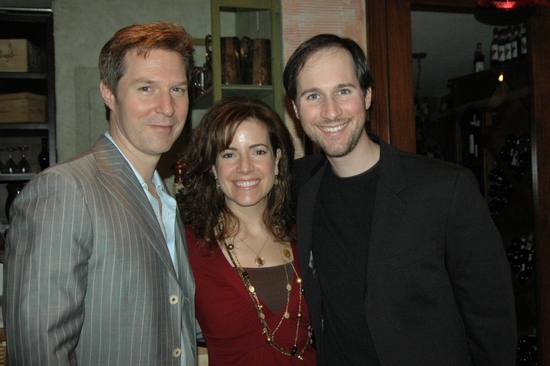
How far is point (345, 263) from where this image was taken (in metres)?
A: 1.73

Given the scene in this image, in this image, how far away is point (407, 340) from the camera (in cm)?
159

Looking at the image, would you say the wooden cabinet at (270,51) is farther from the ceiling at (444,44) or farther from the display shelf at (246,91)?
the ceiling at (444,44)

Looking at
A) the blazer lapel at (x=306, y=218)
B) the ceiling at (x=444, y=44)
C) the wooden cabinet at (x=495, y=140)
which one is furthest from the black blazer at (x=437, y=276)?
the ceiling at (x=444, y=44)

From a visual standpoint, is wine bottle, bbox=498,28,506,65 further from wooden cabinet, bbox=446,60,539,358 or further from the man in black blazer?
the man in black blazer

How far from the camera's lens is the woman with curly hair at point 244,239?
6.17 ft

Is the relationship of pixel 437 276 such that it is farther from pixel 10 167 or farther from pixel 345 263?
pixel 10 167

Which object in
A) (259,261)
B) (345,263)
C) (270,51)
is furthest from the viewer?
(270,51)

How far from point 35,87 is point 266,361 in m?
3.89

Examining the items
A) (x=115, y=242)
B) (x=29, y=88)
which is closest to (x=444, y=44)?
(x=115, y=242)

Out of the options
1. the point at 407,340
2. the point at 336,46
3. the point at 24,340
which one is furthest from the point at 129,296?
the point at 336,46

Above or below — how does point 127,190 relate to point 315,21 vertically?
below

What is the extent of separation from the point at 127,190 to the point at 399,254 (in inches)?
36.0

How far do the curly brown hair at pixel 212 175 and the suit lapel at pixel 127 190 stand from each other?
1.59ft

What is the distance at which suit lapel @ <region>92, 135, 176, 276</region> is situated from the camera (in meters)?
1.49
